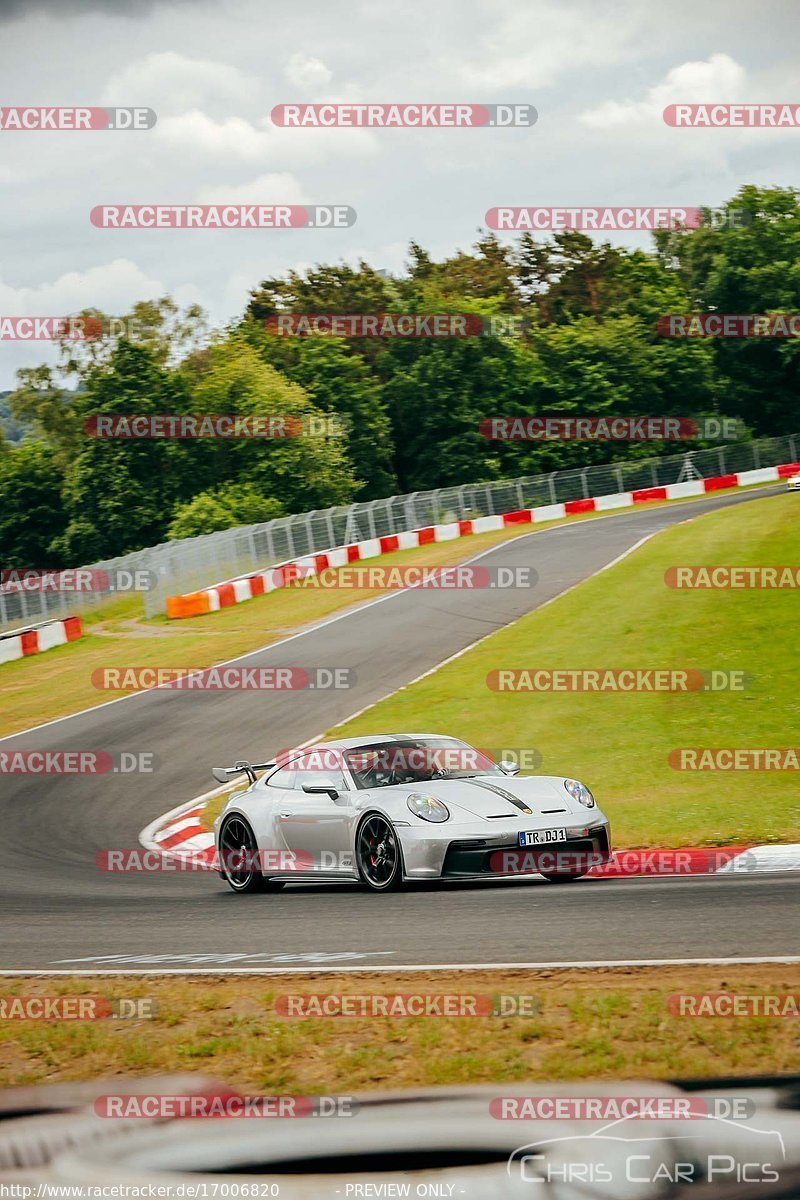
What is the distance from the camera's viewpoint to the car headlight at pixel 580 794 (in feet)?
37.8

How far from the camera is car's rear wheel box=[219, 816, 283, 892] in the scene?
12586 mm

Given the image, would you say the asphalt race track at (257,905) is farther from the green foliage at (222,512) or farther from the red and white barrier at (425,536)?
the green foliage at (222,512)

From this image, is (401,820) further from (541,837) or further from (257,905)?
(257,905)

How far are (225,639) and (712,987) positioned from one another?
88.0ft

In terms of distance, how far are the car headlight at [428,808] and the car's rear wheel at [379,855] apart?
0.79 feet

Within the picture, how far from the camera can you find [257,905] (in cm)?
1132

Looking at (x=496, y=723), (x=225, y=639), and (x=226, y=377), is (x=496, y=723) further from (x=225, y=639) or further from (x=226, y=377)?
(x=226, y=377)

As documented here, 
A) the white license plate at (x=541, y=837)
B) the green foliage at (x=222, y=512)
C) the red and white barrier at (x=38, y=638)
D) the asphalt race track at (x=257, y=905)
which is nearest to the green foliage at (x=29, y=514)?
the green foliage at (x=222, y=512)

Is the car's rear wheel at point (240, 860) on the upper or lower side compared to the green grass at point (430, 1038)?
lower

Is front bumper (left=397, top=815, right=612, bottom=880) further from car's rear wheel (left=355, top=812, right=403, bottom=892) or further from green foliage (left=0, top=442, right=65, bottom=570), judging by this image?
green foliage (left=0, top=442, right=65, bottom=570)

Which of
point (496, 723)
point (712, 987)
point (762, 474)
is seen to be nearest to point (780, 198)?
point (762, 474)

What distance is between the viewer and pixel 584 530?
45.3 metres

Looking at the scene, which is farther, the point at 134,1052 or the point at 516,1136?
the point at 134,1052

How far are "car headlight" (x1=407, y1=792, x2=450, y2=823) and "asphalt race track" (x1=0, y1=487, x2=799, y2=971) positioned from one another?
0.58 m
